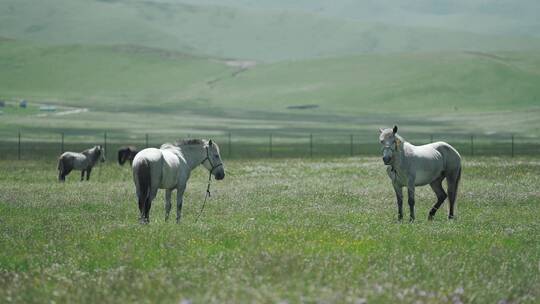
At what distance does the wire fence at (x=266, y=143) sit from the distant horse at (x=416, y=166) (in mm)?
49652

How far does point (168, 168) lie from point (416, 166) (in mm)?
6546

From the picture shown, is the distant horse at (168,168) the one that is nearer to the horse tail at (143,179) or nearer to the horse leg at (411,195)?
the horse tail at (143,179)

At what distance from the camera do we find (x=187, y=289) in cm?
1080

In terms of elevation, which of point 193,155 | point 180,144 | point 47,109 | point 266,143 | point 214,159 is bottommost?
point 266,143

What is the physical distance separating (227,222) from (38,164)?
37.8 meters

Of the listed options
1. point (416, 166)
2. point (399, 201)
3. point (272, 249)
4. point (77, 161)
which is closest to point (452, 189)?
point (416, 166)

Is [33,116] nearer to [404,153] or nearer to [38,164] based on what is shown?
[38,164]

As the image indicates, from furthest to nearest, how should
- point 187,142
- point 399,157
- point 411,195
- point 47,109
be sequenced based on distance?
point 47,109, point 187,142, point 399,157, point 411,195

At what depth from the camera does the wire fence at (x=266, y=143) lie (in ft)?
262

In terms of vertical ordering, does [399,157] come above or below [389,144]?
below

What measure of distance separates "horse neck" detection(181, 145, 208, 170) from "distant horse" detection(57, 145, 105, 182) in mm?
20153

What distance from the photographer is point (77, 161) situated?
145 ft

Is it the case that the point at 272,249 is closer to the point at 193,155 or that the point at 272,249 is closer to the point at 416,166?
the point at 193,155

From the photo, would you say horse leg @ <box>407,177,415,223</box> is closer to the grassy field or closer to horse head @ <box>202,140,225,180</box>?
the grassy field
